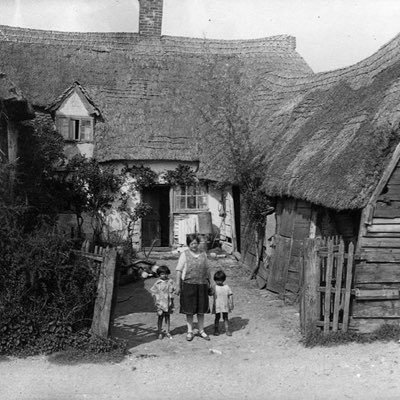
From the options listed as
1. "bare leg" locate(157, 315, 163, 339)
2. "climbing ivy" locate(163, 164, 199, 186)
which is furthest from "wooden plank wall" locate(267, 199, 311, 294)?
"climbing ivy" locate(163, 164, 199, 186)

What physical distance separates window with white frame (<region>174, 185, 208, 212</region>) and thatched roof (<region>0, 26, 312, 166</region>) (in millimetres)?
1010

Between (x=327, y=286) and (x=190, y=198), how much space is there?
9.71 meters

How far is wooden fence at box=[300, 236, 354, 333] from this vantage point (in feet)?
27.8

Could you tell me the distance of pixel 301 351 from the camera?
27.1 feet

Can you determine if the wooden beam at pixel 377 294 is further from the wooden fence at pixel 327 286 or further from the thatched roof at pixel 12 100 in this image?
the thatched roof at pixel 12 100

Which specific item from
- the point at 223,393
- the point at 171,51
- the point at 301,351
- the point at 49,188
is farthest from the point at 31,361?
the point at 171,51

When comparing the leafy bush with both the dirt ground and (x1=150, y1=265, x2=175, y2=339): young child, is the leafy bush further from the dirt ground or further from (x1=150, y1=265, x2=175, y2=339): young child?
(x1=150, y1=265, x2=175, y2=339): young child

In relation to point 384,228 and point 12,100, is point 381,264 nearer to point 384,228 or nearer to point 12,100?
point 384,228

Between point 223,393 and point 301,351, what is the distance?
1964 mm

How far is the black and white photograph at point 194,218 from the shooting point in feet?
25.1

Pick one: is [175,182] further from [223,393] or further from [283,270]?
[223,393]

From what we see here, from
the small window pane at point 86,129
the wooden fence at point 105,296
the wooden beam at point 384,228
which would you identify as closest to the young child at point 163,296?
the wooden fence at point 105,296

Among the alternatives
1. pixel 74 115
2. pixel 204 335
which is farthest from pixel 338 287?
pixel 74 115

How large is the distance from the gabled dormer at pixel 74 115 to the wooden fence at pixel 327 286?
10639 mm
